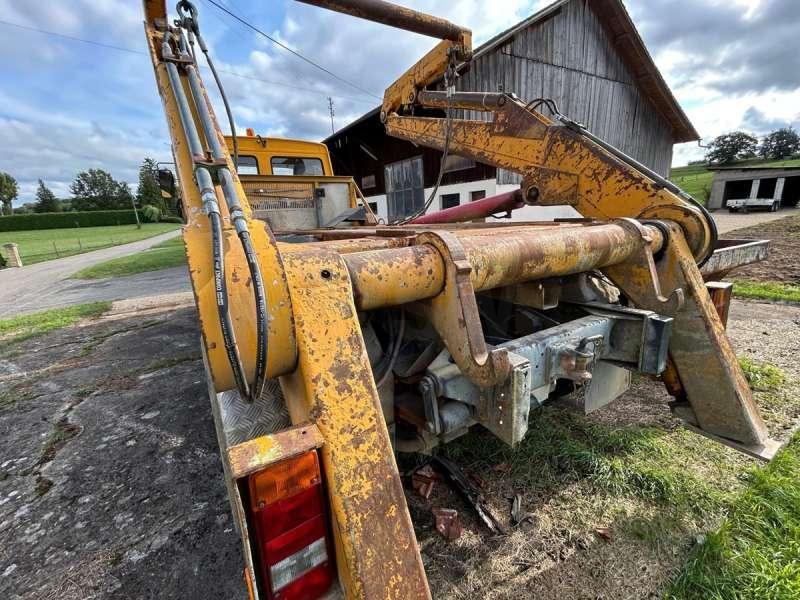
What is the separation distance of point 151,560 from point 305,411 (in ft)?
4.74

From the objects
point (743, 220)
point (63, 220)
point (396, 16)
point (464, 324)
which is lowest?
point (743, 220)

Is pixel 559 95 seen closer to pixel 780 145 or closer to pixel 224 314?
pixel 224 314

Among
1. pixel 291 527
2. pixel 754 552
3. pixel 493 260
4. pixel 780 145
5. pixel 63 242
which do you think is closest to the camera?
pixel 291 527

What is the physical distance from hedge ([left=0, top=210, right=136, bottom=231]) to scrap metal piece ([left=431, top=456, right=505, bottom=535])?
6943cm

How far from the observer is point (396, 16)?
268 centimetres

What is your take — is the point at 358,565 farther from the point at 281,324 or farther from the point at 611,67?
the point at 611,67

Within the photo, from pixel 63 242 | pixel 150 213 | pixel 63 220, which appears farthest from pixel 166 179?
pixel 63 220

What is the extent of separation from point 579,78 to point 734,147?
60.4 meters

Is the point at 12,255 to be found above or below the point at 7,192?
below

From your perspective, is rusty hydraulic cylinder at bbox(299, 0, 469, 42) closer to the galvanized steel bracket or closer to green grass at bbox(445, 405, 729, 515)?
the galvanized steel bracket

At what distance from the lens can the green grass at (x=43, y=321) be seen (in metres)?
5.49

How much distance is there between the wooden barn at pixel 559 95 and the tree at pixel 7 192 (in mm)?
76627

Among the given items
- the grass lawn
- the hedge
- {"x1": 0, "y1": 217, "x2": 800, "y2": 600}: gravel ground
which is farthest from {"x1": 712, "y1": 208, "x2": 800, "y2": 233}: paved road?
the hedge

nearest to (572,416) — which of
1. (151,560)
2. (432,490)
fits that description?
Result: (432,490)
